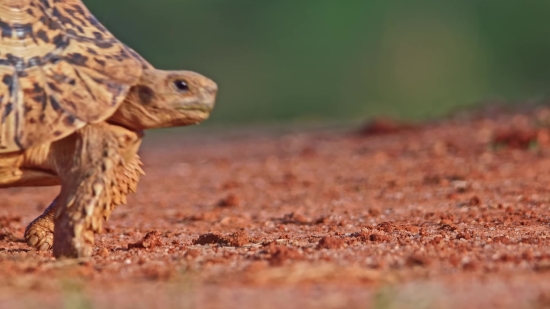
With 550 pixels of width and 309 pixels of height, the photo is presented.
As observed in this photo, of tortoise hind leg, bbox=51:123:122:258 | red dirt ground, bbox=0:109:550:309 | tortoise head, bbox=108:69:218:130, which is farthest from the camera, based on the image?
tortoise head, bbox=108:69:218:130

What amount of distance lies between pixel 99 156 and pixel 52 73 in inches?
17.1

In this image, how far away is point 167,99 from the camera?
486 centimetres

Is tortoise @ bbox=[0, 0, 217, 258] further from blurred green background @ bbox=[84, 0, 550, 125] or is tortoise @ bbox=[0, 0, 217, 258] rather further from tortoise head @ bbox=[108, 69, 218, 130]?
blurred green background @ bbox=[84, 0, 550, 125]

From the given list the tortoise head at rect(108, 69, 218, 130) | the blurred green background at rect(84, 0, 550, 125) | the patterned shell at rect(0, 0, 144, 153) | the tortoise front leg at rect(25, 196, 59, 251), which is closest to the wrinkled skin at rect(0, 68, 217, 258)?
the tortoise head at rect(108, 69, 218, 130)

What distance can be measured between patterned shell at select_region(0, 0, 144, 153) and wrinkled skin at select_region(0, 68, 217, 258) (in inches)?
4.2

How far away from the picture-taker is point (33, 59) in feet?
15.5

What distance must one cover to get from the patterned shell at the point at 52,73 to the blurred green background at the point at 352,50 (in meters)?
19.6

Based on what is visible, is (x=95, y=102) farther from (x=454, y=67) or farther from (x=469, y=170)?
(x=454, y=67)

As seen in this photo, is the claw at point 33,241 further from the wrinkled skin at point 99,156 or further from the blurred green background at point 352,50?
the blurred green background at point 352,50

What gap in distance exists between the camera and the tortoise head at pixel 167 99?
15.9 ft

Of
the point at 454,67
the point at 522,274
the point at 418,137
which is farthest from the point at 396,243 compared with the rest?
the point at 454,67

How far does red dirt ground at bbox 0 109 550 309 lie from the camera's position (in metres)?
3.59

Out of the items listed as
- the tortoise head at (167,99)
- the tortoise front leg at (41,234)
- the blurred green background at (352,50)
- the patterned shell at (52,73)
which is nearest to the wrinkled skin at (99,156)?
the tortoise head at (167,99)

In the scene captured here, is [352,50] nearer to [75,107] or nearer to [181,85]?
[181,85]
